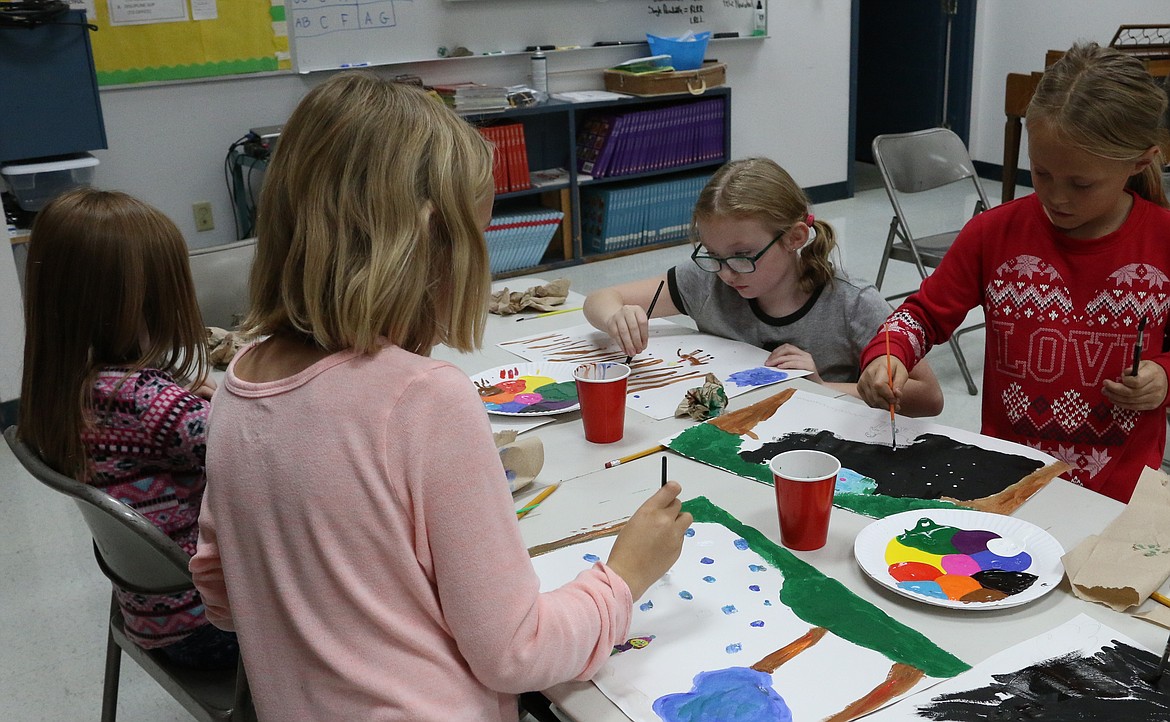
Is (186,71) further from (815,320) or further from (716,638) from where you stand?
(716,638)

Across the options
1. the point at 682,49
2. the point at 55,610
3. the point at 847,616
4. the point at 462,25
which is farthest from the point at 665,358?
the point at 682,49

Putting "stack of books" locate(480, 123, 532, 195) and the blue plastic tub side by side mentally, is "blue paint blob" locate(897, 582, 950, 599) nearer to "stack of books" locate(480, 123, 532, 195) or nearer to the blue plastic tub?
"stack of books" locate(480, 123, 532, 195)

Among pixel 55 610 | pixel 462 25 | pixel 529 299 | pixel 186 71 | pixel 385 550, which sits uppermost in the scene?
pixel 462 25

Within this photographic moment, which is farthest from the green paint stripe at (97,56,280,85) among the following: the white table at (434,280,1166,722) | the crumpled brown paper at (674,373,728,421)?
the crumpled brown paper at (674,373,728,421)

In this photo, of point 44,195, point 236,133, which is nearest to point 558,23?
point 236,133

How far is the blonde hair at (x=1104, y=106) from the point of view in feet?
4.60

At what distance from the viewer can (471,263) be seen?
91cm

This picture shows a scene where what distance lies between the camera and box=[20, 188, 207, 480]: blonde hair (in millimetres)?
1350

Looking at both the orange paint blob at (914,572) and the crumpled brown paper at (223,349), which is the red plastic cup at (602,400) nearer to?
the orange paint blob at (914,572)

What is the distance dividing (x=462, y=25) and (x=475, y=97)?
0.45 meters

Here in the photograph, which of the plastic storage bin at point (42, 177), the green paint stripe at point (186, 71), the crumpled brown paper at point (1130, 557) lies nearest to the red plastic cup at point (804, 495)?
the crumpled brown paper at point (1130, 557)

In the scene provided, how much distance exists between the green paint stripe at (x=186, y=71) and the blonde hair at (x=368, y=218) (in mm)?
3539

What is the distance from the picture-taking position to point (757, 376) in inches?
66.9

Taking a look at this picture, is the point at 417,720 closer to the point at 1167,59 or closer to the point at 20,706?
the point at 20,706
